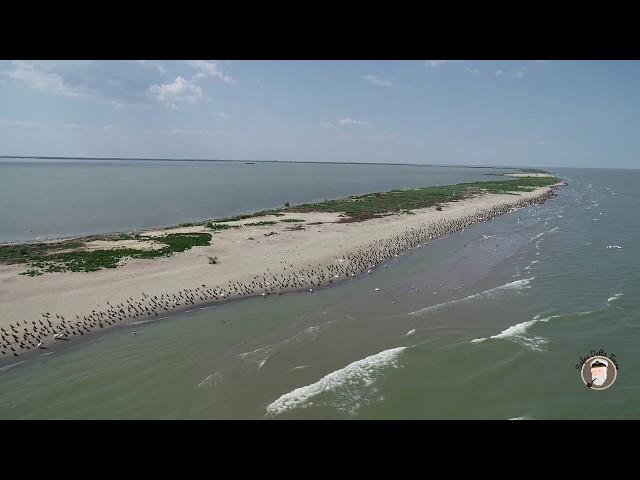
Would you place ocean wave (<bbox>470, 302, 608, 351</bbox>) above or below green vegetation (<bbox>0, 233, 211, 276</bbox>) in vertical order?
below

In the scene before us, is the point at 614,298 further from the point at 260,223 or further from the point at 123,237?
the point at 123,237

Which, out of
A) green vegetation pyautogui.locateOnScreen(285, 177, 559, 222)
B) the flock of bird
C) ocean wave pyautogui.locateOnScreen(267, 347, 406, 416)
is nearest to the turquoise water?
ocean wave pyautogui.locateOnScreen(267, 347, 406, 416)

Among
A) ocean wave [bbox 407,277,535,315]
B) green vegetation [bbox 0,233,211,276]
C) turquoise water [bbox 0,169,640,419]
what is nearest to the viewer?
turquoise water [bbox 0,169,640,419]

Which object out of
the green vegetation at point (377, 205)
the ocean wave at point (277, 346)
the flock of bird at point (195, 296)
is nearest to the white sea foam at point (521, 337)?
the ocean wave at point (277, 346)

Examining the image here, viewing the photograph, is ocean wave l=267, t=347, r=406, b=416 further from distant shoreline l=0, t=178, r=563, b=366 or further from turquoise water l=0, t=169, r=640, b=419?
distant shoreline l=0, t=178, r=563, b=366

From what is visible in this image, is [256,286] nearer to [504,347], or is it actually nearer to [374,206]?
[504,347]
